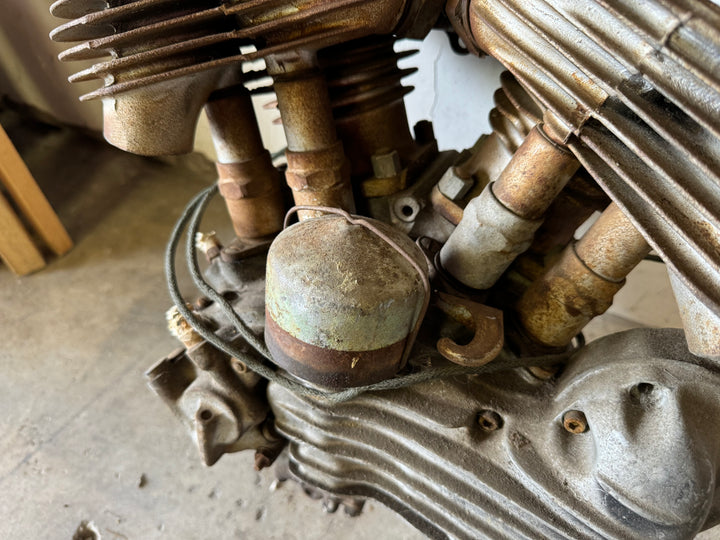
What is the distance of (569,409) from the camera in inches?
29.8

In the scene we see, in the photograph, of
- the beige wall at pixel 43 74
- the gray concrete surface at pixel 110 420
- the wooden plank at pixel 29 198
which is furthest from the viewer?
the beige wall at pixel 43 74

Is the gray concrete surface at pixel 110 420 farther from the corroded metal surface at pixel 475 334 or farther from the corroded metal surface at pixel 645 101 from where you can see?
the corroded metal surface at pixel 645 101

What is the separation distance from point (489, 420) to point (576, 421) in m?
0.14

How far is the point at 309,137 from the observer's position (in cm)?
81

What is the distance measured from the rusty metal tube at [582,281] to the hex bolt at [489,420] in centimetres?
15

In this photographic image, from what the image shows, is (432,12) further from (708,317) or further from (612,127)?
(708,317)

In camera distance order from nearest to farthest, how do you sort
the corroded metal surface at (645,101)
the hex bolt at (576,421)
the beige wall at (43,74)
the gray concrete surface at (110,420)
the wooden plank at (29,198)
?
the corroded metal surface at (645,101) < the hex bolt at (576,421) < the gray concrete surface at (110,420) < the wooden plank at (29,198) < the beige wall at (43,74)

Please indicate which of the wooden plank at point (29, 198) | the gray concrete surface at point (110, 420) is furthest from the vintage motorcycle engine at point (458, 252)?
the wooden plank at point (29, 198)

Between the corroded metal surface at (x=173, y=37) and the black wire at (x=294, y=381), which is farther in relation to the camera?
the black wire at (x=294, y=381)

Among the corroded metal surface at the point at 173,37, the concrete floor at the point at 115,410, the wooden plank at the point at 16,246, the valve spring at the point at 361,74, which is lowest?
the concrete floor at the point at 115,410

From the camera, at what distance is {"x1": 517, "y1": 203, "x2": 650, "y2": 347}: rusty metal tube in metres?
0.68

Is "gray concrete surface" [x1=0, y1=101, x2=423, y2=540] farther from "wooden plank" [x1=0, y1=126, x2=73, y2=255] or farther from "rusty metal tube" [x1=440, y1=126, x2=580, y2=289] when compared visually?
"rusty metal tube" [x1=440, y1=126, x2=580, y2=289]

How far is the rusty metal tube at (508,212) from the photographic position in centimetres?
66

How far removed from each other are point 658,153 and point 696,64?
103 millimetres
